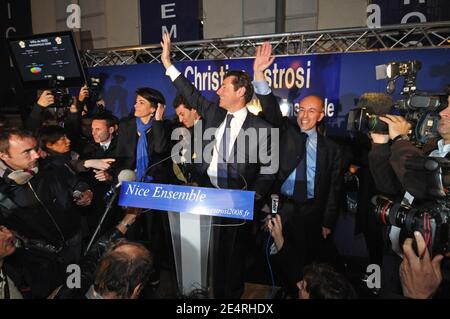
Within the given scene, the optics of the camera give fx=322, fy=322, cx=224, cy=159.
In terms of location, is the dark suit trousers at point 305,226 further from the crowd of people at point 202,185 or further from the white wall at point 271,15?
the white wall at point 271,15

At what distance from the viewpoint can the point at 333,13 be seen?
17.2 feet

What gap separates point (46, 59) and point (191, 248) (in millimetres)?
3298

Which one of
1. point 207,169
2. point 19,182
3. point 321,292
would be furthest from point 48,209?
point 321,292

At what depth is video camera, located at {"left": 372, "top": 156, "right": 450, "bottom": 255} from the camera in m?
1.28

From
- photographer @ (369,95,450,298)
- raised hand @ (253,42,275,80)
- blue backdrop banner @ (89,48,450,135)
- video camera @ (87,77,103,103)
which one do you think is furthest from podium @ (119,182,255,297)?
video camera @ (87,77,103,103)

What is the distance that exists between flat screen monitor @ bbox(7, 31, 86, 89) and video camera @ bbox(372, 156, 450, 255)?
3547 millimetres

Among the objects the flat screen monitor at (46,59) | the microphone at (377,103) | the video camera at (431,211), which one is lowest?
the video camera at (431,211)

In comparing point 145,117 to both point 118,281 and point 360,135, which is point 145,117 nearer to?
point 118,281

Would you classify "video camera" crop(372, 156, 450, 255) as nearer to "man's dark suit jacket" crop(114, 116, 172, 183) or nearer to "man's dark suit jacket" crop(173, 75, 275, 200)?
"man's dark suit jacket" crop(173, 75, 275, 200)

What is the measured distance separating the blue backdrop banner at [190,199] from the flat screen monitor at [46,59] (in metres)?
2.76

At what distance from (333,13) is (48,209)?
16.7ft

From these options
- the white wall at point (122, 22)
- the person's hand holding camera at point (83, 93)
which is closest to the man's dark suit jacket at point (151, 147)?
the person's hand holding camera at point (83, 93)

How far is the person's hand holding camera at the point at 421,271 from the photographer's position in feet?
3.76

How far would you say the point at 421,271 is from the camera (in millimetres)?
1147
